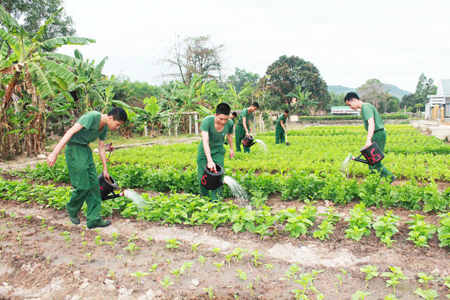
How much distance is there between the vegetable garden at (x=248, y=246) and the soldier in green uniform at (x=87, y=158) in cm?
28

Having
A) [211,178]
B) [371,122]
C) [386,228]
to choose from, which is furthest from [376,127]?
[211,178]

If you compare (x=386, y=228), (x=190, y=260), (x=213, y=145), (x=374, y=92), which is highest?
(x=374, y=92)

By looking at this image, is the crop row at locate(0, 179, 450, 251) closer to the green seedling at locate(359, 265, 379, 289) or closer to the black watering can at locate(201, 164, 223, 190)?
the black watering can at locate(201, 164, 223, 190)

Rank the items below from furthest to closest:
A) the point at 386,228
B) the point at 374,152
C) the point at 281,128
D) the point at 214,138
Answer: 1. the point at 281,128
2. the point at 374,152
3. the point at 214,138
4. the point at 386,228

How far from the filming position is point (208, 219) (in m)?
4.11

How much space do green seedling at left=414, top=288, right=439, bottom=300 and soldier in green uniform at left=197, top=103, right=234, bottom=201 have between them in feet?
8.49

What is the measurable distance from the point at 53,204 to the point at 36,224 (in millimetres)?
720

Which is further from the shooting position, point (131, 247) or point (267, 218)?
point (267, 218)

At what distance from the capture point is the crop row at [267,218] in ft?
11.4

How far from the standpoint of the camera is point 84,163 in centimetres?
418

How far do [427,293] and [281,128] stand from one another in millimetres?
9928

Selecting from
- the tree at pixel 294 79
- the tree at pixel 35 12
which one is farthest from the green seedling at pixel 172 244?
the tree at pixel 294 79

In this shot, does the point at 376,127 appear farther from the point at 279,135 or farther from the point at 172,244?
the point at 279,135

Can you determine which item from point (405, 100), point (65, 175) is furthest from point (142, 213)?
point (405, 100)
